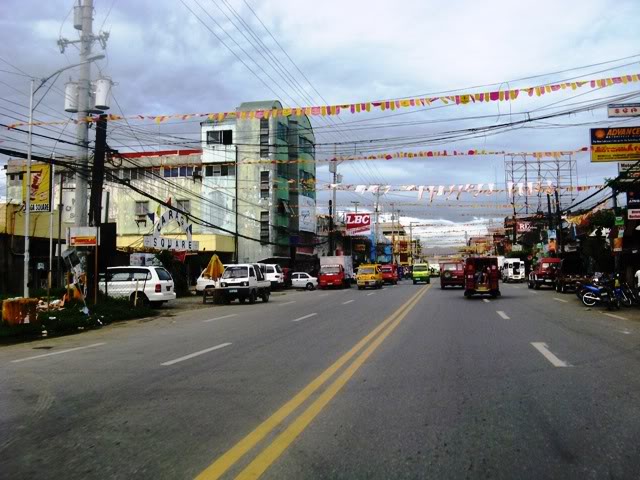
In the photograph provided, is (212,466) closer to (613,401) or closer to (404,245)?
(613,401)

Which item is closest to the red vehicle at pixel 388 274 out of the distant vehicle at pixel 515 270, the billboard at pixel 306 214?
the billboard at pixel 306 214

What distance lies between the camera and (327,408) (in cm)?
641

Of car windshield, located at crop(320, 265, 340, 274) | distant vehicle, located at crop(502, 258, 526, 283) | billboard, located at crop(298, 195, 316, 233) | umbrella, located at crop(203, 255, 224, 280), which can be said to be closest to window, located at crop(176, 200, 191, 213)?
billboard, located at crop(298, 195, 316, 233)

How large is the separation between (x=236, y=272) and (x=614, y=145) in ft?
56.9

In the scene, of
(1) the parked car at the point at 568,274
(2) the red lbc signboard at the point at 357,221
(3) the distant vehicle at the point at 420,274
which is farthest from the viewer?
(2) the red lbc signboard at the point at 357,221

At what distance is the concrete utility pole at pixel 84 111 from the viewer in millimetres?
21656

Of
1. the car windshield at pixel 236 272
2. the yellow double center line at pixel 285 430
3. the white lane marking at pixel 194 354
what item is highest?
the car windshield at pixel 236 272

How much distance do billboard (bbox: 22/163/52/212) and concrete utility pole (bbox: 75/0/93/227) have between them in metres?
2.39

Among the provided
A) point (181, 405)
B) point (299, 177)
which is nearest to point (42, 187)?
point (181, 405)

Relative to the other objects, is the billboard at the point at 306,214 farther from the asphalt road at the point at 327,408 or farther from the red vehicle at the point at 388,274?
the asphalt road at the point at 327,408

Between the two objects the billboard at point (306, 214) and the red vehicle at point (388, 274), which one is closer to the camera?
the red vehicle at point (388, 274)

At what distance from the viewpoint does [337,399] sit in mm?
6828

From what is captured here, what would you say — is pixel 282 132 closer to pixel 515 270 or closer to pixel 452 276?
pixel 452 276

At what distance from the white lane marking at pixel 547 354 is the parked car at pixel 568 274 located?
2313 cm
